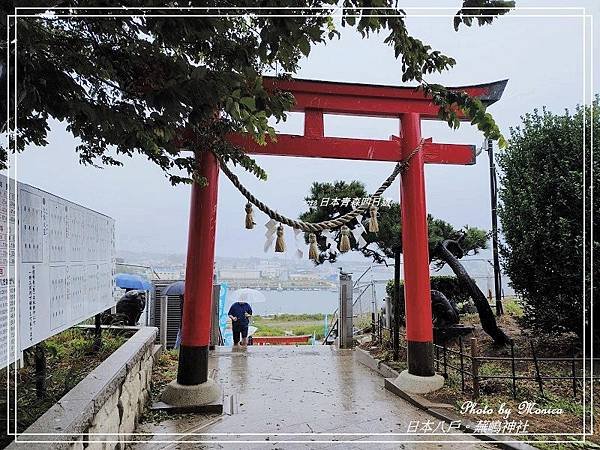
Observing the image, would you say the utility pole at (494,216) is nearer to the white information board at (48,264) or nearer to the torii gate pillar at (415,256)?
the torii gate pillar at (415,256)

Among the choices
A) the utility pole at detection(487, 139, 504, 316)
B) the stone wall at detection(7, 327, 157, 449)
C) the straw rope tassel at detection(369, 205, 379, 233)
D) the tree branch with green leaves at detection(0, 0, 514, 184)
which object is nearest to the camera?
the tree branch with green leaves at detection(0, 0, 514, 184)

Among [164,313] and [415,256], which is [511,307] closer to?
[415,256]

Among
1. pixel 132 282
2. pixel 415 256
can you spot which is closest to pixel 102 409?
pixel 415 256

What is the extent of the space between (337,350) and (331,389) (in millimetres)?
1707

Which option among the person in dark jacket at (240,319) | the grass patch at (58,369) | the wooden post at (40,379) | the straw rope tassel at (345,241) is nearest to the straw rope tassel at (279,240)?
the straw rope tassel at (345,241)

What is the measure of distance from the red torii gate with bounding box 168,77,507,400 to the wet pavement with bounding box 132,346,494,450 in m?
0.40

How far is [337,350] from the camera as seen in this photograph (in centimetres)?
511

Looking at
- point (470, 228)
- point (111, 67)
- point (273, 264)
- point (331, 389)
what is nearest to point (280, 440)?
point (273, 264)

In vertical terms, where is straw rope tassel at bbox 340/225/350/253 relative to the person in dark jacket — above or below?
above

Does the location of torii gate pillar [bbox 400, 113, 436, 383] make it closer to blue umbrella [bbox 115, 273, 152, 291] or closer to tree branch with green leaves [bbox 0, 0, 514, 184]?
tree branch with green leaves [bbox 0, 0, 514, 184]

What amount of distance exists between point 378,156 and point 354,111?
1.19 ft

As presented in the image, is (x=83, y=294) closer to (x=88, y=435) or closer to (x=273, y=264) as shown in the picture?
(x=88, y=435)

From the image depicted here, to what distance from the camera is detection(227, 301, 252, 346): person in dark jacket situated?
523 centimetres

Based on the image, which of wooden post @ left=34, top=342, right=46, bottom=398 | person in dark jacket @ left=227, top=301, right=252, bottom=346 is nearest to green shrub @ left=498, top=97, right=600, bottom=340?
person in dark jacket @ left=227, top=301, right=252, bottom=346
